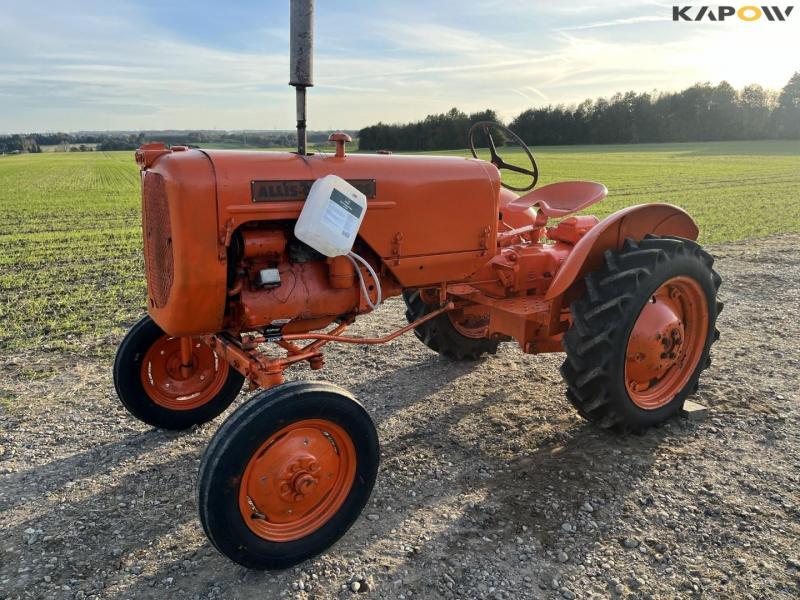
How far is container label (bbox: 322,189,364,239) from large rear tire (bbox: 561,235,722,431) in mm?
1391

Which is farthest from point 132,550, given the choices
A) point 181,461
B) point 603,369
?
point 603,369

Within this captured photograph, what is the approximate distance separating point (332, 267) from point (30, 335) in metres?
3.79

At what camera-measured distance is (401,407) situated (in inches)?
159

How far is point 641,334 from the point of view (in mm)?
3424

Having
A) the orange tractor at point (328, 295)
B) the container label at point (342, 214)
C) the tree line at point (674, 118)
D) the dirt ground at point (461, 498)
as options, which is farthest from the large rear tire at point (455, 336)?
the tree line at point (674, 118)

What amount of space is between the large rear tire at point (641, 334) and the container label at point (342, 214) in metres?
1.39

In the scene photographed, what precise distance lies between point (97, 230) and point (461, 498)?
446 inches

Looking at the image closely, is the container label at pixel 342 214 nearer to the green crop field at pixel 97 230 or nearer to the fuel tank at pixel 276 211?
the fuel tank at pixel 276 211

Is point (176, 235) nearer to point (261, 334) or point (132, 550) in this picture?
point (261, 334)

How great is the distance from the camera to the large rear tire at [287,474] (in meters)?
2.29

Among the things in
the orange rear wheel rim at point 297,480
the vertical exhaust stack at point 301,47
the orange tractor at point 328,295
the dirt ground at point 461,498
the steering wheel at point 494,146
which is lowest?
the dirt ground at point 461,498

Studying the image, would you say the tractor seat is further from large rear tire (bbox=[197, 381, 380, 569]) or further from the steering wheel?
large rear tire (bbox=[197, 381, 380, 569])

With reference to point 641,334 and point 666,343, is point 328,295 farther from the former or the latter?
point 666,343

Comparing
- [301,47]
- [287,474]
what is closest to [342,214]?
[301,47]
